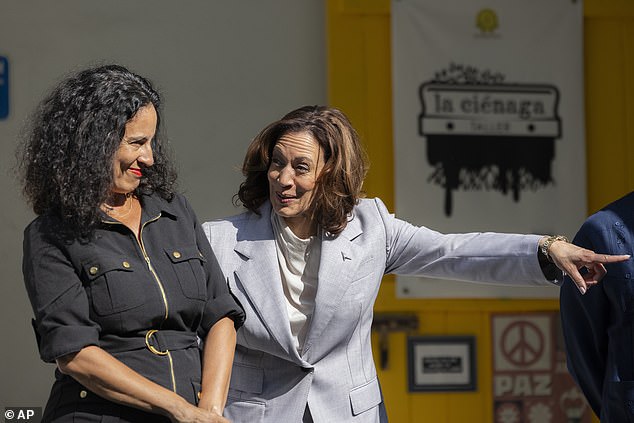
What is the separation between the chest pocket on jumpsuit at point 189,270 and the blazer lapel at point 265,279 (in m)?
0.56

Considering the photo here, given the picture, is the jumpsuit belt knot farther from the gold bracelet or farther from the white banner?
the white banner

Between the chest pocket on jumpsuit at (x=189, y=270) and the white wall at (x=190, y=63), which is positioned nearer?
the chest pocket on jumpsuit at (x=189, y=270)

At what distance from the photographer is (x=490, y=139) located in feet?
18.0

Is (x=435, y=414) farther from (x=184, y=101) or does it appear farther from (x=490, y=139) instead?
(x=184, y=101)

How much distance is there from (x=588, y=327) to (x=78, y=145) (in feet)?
6.27

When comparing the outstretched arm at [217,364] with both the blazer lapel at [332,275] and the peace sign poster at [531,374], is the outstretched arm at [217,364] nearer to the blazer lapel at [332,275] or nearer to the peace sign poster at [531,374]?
the blazer lapel at [332,275]

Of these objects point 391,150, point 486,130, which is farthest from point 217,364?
point 486,130

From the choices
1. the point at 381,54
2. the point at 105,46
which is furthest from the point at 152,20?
the point at 381,54

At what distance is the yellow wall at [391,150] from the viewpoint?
5.36 m

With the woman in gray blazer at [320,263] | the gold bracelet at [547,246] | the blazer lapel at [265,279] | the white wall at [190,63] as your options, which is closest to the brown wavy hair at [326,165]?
the woman in gray blazer at [320,263]

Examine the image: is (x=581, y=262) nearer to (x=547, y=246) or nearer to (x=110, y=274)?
(x=547, y=246)

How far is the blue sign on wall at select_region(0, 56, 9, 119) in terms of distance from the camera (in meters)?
5.14

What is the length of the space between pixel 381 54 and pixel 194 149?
3.40ft

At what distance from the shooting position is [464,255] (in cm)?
345
